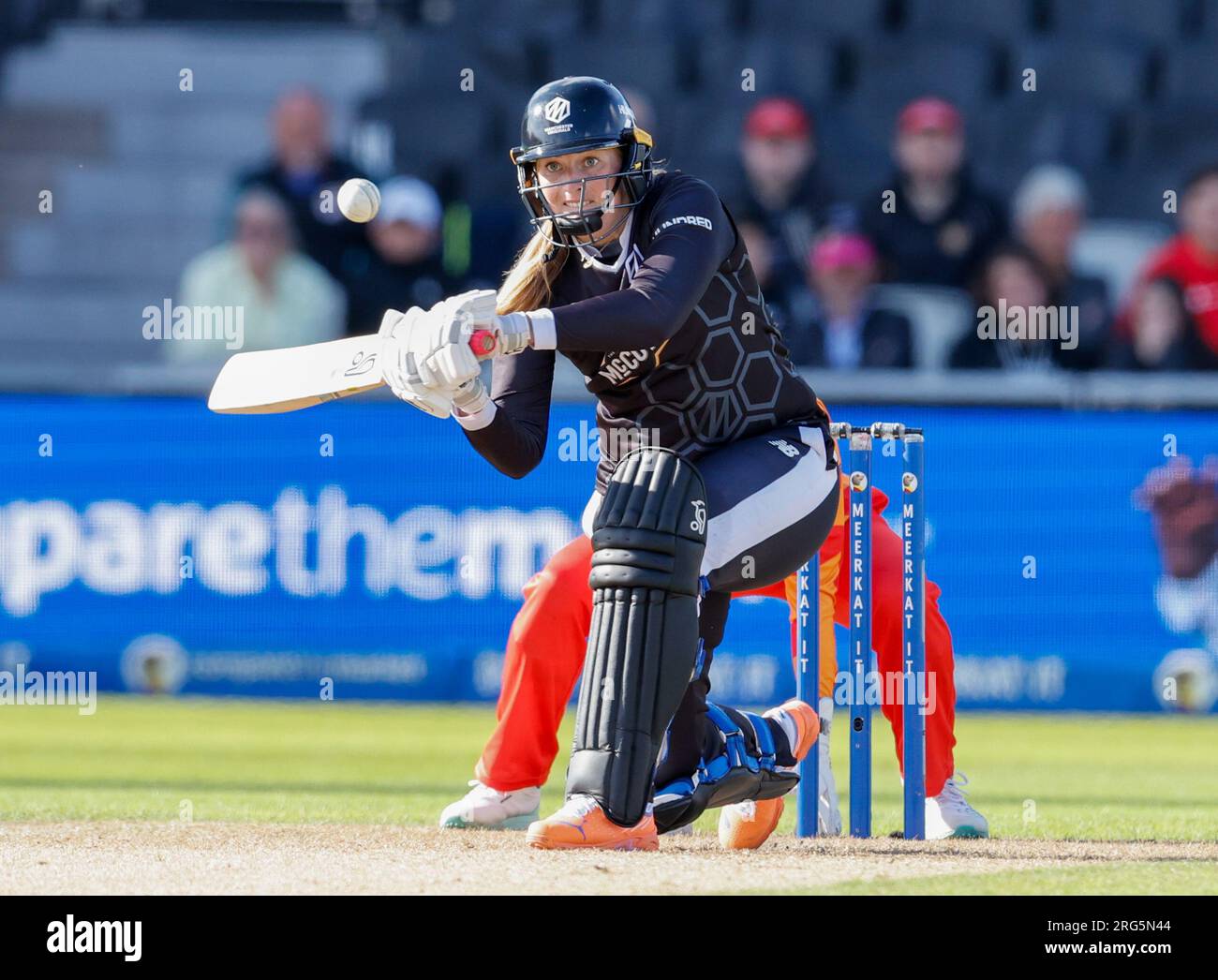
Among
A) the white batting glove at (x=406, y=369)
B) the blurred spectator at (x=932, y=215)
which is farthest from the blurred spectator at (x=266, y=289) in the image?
the white batting glove at (x=406, y=369)

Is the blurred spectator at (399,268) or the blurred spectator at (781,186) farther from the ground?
the blurred spectator at (781,186)

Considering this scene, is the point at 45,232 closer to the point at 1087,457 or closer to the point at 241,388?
the point at 1087,457

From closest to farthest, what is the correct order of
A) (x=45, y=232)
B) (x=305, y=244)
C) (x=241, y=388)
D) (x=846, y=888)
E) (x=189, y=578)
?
(x=846, y=888) < (x=241, y=388) < (x=189, y=578) < (x=305, y=244) < (x=45, y=232)

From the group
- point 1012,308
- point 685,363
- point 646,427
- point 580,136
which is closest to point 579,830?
point 646,427

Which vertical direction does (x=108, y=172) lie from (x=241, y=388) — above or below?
above

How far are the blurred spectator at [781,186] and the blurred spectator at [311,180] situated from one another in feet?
8.19

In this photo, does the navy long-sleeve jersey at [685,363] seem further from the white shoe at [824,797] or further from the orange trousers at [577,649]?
the white shoe at [824,797]

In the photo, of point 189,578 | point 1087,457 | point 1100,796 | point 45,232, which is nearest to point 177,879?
point 1100,796

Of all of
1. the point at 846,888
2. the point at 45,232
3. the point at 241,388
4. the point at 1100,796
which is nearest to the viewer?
the point at 846,888

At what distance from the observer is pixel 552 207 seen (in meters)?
4.58

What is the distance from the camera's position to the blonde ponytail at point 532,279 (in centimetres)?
471

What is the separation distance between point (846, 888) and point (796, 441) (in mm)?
1167

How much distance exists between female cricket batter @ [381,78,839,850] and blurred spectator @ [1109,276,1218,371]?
7.86 meters

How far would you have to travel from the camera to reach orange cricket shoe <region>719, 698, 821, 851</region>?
4.78 meters
